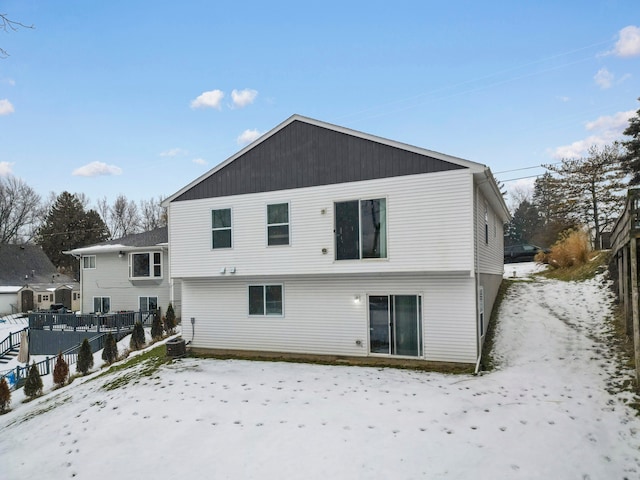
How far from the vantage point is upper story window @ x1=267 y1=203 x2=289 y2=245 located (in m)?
11.9

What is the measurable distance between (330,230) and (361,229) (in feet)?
2.90

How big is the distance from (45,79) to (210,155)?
40.3ft

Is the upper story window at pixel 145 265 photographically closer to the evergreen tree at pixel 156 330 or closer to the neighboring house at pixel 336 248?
the evergreen tree at pixel 156 330

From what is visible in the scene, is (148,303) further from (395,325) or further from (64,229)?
(64,229)

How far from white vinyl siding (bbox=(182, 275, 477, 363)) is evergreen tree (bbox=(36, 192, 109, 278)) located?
4209 cm

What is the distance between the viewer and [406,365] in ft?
34.6

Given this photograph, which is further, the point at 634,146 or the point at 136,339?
the point at 634,146

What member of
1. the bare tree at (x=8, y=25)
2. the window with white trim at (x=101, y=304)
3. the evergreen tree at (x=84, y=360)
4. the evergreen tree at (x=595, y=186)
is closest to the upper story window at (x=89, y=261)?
the window with white trim at (x=101, y=304)

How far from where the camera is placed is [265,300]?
12.5m

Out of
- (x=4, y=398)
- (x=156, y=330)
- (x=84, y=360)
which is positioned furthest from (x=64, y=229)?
(x=4, y=398)

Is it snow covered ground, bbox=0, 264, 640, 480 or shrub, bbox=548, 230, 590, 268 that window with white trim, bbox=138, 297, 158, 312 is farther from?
shrub, bbox=548, 230, 590, 268

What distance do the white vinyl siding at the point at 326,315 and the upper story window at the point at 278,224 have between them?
3.93ft

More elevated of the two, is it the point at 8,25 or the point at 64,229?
the point at 64,229

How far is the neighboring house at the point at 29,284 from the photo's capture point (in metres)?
33.1
